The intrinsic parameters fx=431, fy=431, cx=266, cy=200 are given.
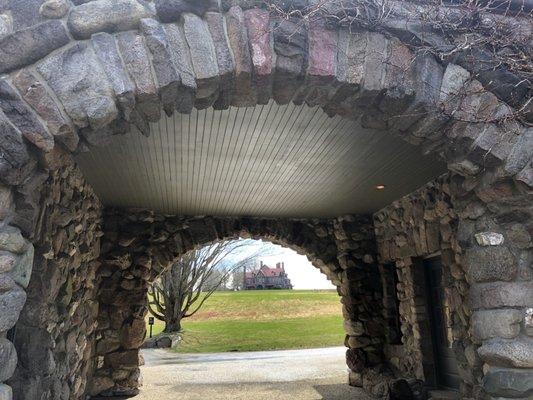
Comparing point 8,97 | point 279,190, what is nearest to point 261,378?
point 279,190

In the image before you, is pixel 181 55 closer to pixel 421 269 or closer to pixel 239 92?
pixel 239 92

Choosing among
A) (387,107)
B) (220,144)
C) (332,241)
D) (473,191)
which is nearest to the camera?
(387,107)

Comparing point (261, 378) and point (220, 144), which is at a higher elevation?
point (220, 144)

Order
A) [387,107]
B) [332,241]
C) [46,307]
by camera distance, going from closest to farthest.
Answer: [387,107]
[46,307]
[332,241]

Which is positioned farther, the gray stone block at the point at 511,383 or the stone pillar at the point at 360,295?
the stone pillar at the point at 360,295

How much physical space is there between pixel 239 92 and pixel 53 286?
208cm

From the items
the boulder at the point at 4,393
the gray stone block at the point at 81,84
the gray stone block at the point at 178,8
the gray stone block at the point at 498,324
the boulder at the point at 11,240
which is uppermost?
the gray stone block at the point at 178,8

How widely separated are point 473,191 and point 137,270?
4.12m

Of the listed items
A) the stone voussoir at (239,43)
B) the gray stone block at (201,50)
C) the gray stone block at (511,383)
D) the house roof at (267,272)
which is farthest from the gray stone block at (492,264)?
the house roof at (267,272)

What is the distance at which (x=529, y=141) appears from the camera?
235 cm

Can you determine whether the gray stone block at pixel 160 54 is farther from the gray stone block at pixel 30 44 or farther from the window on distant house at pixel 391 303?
the window on distant house at pixel 391 303

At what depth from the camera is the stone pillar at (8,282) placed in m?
1.71

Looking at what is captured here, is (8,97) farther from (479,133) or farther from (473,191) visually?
(473,191)

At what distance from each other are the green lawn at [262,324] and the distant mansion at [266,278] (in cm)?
1246
